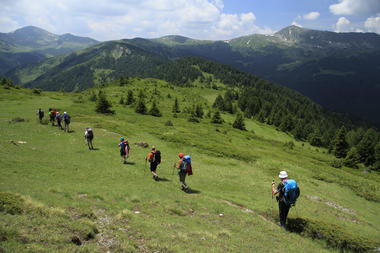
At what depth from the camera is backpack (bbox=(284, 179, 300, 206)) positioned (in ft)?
51.0

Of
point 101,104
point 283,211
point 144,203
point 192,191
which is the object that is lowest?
point 192,191

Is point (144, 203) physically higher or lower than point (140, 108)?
lower

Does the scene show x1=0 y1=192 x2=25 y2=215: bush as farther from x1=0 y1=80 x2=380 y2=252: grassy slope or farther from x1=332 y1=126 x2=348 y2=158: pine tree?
x1=332 y1=126 x2=348 y2=158: pine tree

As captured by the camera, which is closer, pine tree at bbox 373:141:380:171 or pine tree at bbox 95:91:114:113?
pine tree at bbox 95:91:114:113

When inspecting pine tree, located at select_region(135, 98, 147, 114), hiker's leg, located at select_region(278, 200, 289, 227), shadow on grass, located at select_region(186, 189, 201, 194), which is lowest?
shadow on grass, located at select_region(186, 189, 201, 194)

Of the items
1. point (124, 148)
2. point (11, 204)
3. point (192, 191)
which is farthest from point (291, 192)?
point (124, 148)

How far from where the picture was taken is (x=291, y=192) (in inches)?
613

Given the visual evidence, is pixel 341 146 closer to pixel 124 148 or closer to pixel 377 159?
pixel 377 159

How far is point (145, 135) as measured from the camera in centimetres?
5116

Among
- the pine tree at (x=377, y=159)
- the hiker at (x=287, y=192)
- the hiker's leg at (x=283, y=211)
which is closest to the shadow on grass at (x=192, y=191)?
the hiker's leg at (x=283, y=211)

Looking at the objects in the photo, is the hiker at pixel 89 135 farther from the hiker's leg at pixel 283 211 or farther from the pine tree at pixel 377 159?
the pine tree at pixel 377 159

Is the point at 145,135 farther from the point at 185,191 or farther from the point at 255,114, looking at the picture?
the point at 255,114

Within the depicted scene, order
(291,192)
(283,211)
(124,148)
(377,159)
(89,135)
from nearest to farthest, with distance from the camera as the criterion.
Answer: (291,192) → (283,211) → (124,148) → (89,135) → (377,159)

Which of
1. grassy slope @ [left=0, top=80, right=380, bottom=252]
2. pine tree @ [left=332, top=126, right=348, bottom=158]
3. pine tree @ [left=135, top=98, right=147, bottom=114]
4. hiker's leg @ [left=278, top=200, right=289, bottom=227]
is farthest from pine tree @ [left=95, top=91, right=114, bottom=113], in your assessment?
pine tree @ [left=332, top=126, right=348, bottom=158]
